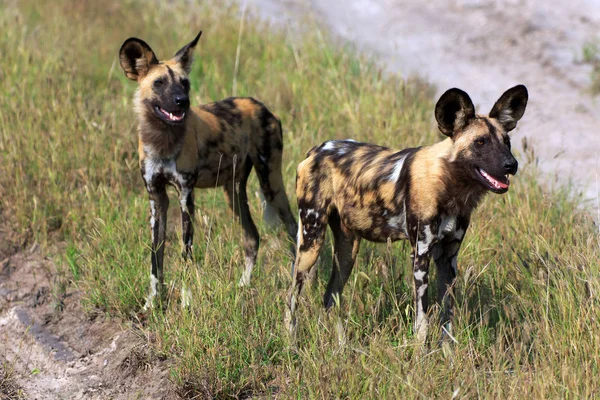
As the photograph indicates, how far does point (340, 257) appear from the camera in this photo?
4.48 m

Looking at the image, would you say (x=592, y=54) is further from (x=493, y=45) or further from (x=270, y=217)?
(x=270, y=217)

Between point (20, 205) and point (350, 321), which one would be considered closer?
point (350, 321)

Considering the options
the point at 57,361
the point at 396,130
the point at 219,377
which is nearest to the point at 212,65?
the point at 396,130

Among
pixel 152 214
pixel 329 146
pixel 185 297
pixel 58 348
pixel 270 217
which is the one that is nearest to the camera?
pixel 185 297

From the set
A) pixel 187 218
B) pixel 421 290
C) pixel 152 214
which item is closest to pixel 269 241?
pixel 187 218

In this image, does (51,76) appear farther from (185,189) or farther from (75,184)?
(185,189)

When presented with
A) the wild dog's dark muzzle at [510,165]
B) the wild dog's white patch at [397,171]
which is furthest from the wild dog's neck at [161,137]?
the wild dog's dark muzzle at [510,165]

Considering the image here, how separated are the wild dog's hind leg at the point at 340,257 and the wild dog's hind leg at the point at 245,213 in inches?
30.9

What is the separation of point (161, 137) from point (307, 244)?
1132 millimetres

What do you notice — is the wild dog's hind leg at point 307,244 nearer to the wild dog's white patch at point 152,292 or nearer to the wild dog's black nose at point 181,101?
the wild dog's white patch at point 152,292

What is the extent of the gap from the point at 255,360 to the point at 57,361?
125cm

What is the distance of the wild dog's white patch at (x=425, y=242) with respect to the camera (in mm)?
3848

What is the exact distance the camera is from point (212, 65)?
25.4 ft

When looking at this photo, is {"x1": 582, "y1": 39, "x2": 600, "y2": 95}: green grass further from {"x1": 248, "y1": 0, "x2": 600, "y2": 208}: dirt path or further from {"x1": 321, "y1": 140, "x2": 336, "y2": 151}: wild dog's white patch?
{"x1": 321, "y1": 140, "x2": 336, "y2": 151}: wild dog's white patch
